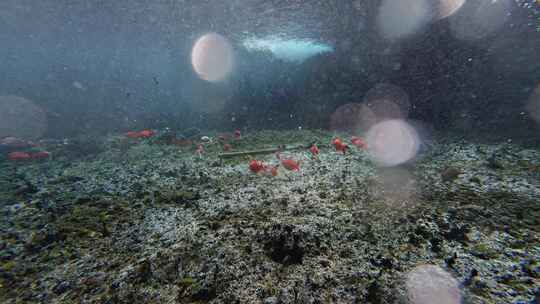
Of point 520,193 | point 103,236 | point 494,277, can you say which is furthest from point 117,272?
point 520,193

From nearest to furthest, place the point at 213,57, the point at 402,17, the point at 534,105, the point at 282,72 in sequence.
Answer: the point at 534,105
the point at 402,17
the point at 282,72
the point at 213,57

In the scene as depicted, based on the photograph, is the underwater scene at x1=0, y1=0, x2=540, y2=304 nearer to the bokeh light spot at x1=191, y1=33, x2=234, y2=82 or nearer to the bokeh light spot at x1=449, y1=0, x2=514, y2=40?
the bokeh light spot at x1=449, y1=0, x2=514, y2=40

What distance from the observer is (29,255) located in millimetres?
3186

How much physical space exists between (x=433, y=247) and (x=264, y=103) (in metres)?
14.1

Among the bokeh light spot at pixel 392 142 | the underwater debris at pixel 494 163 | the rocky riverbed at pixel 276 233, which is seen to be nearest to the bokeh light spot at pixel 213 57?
the bokeh light spot at pixel 392 142

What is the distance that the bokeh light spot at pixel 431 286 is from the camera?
225 cm

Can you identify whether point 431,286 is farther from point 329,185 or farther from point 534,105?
point 534,105

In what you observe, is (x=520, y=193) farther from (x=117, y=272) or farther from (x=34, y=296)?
(x=34, y=296)

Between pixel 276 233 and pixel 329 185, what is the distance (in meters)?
2.22

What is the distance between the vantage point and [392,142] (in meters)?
8.80

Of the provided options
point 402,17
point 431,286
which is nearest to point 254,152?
point 431,286

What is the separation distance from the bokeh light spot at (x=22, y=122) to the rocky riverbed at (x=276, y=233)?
11.5m

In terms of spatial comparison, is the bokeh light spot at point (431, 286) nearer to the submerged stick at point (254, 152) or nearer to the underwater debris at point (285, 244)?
the underwater debris at point (285, 244)

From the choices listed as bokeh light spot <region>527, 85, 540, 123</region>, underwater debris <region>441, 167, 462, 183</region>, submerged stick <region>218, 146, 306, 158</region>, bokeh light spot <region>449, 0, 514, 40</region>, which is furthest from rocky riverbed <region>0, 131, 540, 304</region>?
bokeh light spot <region>449, 0, 514, 40</region>
